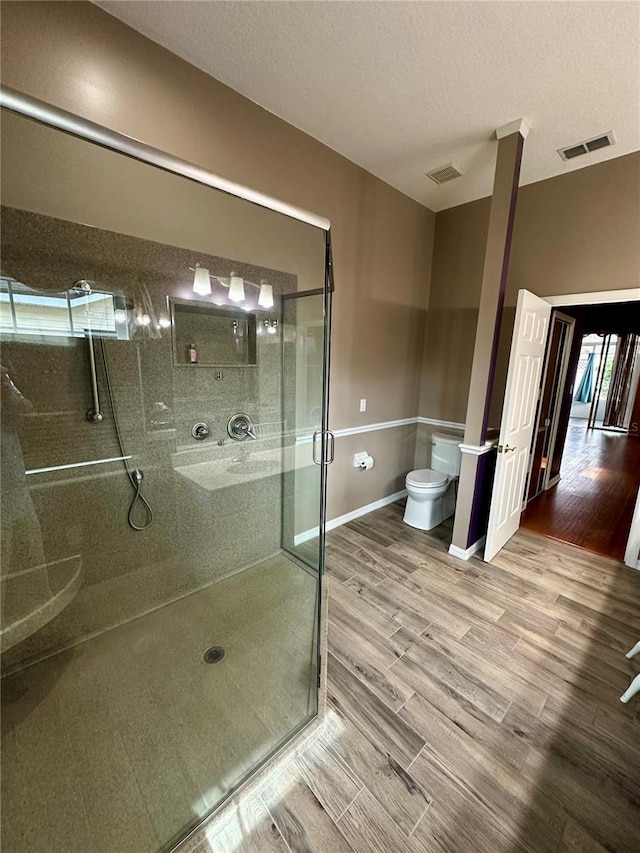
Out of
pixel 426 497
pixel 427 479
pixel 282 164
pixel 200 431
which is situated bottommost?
pixel 426 497

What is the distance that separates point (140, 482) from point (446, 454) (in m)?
2.59

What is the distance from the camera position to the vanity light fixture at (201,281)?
1.88 m

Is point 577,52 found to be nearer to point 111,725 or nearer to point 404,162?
point 404,162

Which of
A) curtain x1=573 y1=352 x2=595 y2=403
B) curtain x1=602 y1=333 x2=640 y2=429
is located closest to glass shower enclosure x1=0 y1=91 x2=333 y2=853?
curtain x1=602 y1=333 x2=640 y2=429

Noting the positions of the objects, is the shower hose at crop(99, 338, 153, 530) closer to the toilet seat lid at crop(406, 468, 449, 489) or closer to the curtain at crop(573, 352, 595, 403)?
the toilet seat lid at crop(406, 468, 449, 489)

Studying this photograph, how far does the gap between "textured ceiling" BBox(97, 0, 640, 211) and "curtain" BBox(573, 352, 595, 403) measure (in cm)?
909

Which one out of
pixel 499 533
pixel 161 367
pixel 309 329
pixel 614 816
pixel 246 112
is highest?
pixel 246 112

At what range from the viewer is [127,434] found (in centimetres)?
175

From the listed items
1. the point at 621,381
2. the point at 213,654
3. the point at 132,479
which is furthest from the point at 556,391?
the point at 621,381

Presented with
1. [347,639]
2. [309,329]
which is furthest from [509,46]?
[347,639]

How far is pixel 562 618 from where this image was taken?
6.55 ft

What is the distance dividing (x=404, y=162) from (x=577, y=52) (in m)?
1.12

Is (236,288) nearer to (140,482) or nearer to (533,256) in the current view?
(140,482)

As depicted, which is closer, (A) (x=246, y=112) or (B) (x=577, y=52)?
(B) (x=577, y=52)
